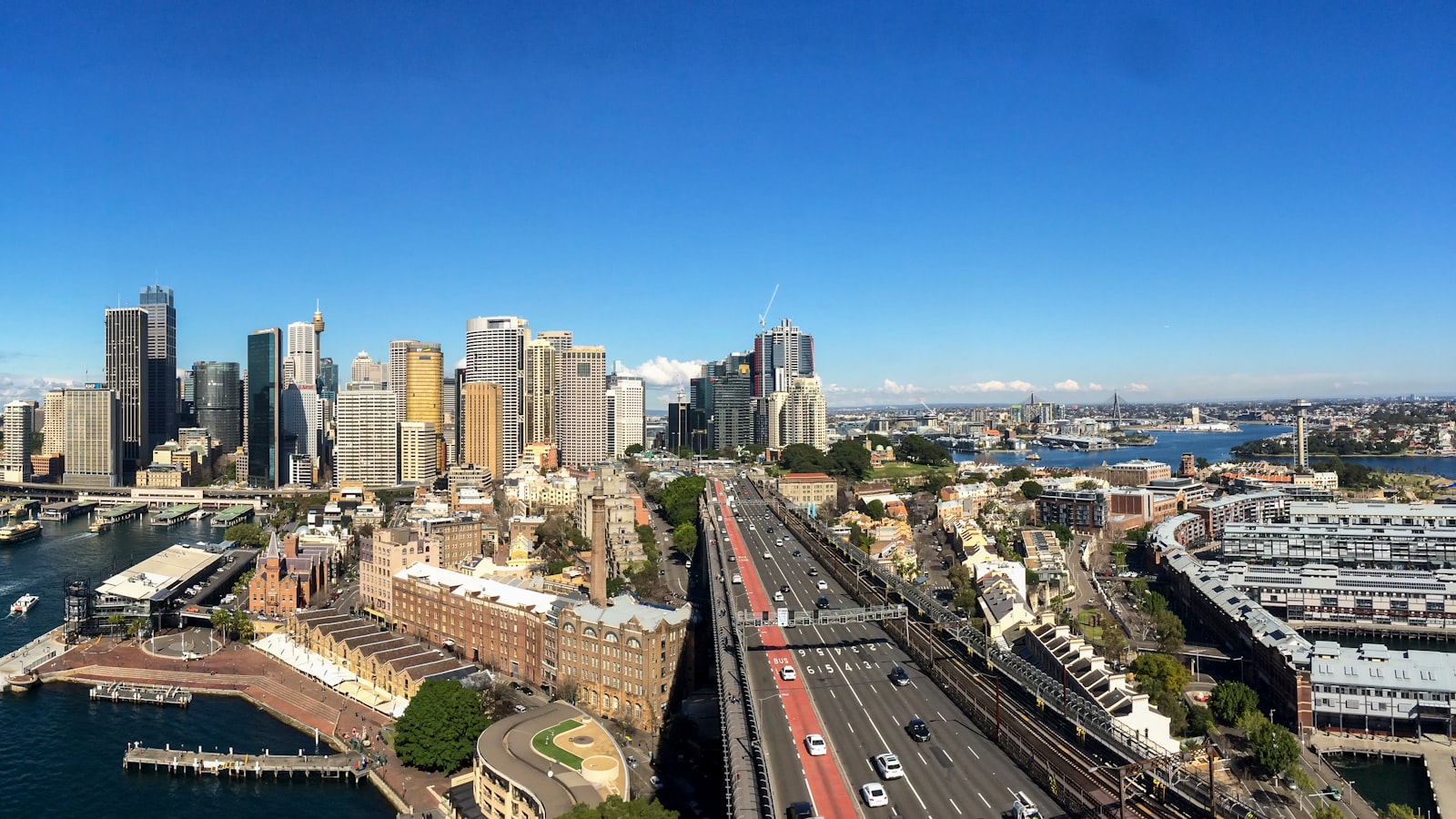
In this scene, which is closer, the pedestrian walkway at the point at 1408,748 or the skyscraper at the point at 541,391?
the pedestrian walkway at the point at 1408,748

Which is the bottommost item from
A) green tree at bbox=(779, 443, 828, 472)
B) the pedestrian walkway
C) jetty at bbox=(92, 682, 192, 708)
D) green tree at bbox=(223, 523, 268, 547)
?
jetty at bbox=(92, 682, 192, 708)

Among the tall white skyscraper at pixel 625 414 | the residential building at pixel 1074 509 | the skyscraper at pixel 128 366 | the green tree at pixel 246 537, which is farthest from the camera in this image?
the tall white skyscraper at pixel 625 414

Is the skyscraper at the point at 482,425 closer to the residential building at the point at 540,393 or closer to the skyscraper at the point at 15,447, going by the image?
the residential building at the point at 540,393

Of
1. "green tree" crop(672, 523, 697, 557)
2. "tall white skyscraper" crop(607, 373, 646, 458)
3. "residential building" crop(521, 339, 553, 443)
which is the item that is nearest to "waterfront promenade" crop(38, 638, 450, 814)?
"green tree" crop(672, 523, 697, 557)

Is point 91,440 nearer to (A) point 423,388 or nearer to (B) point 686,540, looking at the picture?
(A) point 423,388

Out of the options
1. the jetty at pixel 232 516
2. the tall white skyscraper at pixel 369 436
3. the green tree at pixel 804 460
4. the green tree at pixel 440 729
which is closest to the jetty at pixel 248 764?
the green tree at pixel 440 729

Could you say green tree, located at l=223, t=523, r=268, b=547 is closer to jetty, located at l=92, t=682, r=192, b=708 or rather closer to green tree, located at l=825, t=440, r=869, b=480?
jetty, located at l=92, t=682, r=192, b=708

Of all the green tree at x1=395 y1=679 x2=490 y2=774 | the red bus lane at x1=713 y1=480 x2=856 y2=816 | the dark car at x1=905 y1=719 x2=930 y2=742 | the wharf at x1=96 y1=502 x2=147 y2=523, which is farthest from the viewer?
the wharf at x1=96 y1=502 x2=147 y2=523
